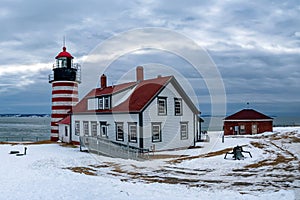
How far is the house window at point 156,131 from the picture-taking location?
84.4 ft

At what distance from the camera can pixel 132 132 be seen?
83.6 ft

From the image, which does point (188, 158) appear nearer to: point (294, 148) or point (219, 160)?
point (219, 160)

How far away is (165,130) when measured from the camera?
26578mm

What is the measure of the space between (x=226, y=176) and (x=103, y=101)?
16.1m

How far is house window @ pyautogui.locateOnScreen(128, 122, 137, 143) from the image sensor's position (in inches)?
994

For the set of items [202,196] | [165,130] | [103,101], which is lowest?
[202,196]

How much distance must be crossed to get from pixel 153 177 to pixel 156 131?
1018cm

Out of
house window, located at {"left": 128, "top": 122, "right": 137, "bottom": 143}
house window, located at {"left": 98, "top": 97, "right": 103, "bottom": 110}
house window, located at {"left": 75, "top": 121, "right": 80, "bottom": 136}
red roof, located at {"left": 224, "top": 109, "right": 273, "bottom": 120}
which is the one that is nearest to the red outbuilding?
red roof, located at {"left": 224, "top": 109, "right": 273, "bottom": 120}

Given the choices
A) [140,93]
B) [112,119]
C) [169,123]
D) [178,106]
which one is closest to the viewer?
[169,123]

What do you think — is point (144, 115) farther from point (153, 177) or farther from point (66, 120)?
point (66, 120)

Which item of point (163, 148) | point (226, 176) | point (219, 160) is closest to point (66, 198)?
point (226, 176)

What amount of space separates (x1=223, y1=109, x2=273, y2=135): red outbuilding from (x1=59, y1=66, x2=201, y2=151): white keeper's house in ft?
45.9

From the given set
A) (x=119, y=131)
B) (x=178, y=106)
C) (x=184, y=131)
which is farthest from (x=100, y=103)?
(x=184, y=131)

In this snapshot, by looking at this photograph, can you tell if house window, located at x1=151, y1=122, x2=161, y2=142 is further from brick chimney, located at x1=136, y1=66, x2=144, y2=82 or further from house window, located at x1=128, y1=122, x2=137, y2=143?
brick chimney, located at x1=136, y1=66, x2=144, y2=82
